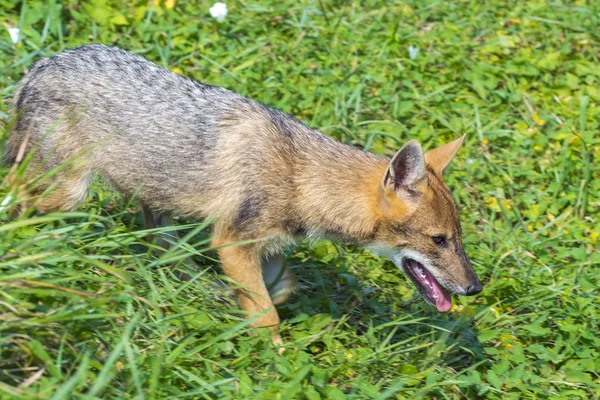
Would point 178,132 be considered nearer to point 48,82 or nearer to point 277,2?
point 48,82

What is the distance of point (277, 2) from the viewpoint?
909 cm

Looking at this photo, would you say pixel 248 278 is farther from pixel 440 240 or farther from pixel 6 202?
pixel 6 202

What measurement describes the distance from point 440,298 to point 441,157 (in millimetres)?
909

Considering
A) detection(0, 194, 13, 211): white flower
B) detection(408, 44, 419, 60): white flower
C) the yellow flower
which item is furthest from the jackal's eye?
detection(408, 44, 419, 60): white flower

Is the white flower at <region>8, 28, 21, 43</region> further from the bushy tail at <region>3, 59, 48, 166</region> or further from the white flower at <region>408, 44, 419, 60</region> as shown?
the white flower at <region>408, 44, 419, 60</region>

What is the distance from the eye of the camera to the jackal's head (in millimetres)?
5680

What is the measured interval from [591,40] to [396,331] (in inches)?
175

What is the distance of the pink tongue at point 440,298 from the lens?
597 centimetres

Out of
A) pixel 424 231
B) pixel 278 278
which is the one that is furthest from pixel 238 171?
pixel 424 231

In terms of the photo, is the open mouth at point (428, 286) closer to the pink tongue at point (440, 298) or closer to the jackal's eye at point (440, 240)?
the pink tongue at point (440, 298)

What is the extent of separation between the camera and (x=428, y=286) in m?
5.98

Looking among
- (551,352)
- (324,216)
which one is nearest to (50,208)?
(324,216)

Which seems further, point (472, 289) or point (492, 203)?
point (492, 203)

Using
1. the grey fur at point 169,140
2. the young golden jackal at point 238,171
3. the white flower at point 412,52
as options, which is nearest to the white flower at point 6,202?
the young golden jackal at point 238,171
